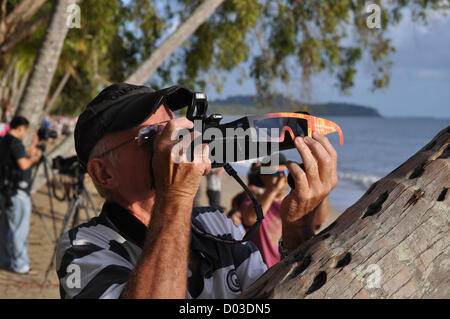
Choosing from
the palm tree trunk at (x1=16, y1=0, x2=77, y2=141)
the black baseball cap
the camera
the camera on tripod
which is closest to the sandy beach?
the camera on tripod

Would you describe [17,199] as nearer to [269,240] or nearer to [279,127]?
[269,240]

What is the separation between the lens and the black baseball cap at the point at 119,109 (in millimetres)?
1483

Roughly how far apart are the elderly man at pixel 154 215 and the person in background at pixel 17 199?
5.20m

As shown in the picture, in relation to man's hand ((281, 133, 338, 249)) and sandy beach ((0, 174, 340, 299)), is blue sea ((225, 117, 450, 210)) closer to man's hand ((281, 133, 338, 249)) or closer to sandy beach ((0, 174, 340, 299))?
sandy beach ((0, 174, 340, 299))

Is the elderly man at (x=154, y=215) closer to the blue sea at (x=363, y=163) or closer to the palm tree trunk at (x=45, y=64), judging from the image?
the palm tree trunk at (x=45, y=64)

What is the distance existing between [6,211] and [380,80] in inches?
281

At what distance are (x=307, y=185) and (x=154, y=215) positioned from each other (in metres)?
0.42

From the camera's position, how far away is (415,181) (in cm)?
120

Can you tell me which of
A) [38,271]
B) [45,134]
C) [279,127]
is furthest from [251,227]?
[38,271]

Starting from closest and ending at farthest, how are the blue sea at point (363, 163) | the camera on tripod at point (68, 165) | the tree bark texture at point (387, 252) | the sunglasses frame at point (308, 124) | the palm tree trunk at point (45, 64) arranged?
the tree bark texture at point (387, 252), the sunglasses frame at point (308, 124), the camera on tripod at point (68, 165), the palm tree trunk at point (45, 64), the blue sea at point (363, 163)

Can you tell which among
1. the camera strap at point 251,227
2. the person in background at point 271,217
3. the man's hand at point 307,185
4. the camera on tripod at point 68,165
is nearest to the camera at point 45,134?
the camera on tripod at point 68,165

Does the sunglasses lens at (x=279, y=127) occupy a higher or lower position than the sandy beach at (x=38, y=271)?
higher

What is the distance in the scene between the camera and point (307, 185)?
137 centimetres

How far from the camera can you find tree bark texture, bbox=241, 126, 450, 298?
3.61 feet
